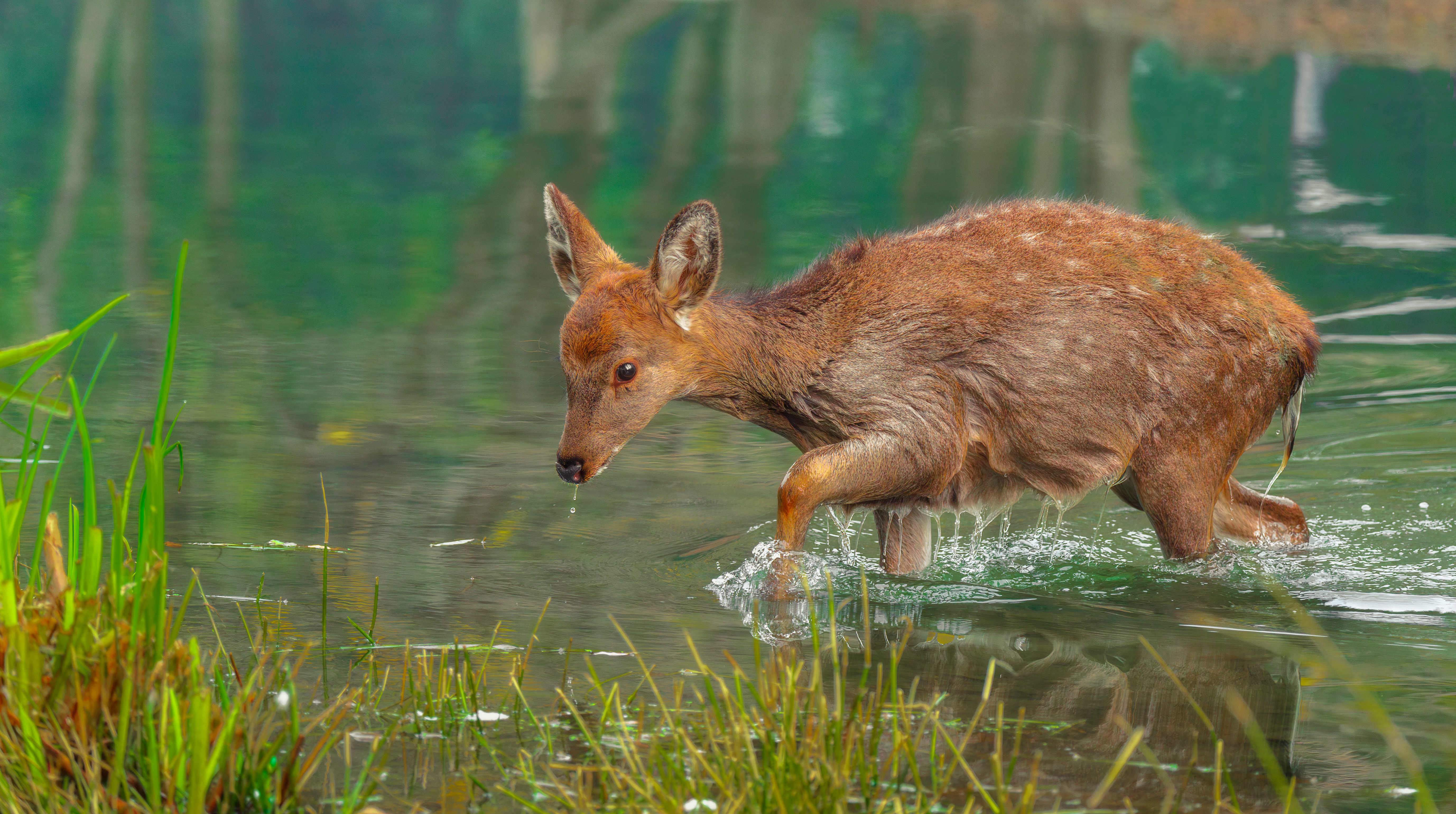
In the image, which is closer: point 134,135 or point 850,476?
point 850,476

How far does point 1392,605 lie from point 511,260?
1063cm

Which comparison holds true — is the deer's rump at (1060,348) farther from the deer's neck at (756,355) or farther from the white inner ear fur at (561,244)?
the white inner ear fur at (561,244)

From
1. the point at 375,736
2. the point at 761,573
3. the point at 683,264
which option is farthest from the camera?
the point at 761,573

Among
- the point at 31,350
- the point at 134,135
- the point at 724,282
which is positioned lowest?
the point at 724,282

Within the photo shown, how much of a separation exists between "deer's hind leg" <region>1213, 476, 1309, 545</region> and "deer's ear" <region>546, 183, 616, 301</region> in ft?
9.99

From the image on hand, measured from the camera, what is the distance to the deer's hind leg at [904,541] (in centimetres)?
726

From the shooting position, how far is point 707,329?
22.2 feet

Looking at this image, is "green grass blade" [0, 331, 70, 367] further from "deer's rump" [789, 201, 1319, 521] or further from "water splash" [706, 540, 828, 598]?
"deer's rump" [789, 201, 1319, 521]

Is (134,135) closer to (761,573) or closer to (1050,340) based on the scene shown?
(761,573)

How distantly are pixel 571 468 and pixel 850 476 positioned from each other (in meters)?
1.08

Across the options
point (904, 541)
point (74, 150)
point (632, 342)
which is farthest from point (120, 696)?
point (74, 150)

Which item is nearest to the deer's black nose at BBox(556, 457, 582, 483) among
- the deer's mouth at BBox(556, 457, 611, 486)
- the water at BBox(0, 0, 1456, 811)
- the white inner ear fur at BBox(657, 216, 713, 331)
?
the deer's mouth at BBox(556, 457, 611, 486)

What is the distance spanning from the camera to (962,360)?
22.5 feet

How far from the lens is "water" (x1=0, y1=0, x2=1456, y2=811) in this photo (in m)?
6.18
